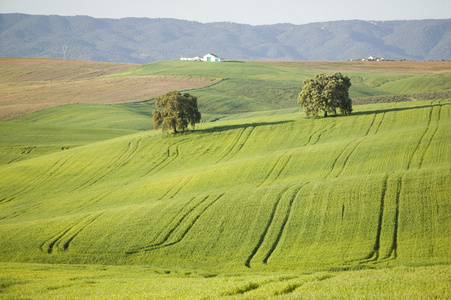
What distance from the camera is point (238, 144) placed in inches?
2714

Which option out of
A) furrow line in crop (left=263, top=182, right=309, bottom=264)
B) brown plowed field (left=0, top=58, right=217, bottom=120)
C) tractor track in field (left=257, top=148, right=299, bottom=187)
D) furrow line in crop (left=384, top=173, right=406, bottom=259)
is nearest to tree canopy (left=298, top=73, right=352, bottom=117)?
tractor track in field (left=257, top=148, right=299, bottom=187)

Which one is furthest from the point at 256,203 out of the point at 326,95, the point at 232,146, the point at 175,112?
the point at 175,112

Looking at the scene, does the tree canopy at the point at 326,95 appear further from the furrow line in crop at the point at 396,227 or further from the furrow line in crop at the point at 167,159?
the furrow line in crop at the point at 396,227

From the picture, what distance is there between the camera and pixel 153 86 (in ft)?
500

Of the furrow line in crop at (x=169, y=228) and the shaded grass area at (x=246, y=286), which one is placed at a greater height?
the shaded grass area at (x=246, y=286)

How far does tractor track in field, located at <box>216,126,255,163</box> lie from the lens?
6437 cm

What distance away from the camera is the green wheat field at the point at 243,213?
23.5 m

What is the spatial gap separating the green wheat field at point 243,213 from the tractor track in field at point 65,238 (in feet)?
0.47

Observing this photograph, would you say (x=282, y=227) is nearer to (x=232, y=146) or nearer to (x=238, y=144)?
(x=232, y=146)

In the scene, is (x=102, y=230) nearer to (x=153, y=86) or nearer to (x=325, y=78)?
(x=325, y=78)

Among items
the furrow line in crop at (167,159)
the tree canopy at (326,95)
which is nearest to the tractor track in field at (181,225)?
the furrow line in crop at (167,159)

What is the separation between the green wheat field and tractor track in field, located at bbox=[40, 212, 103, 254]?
0.14 meters

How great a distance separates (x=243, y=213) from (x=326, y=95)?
3841 centimetres

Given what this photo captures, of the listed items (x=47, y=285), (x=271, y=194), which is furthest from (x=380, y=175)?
(x=47, y=285)
